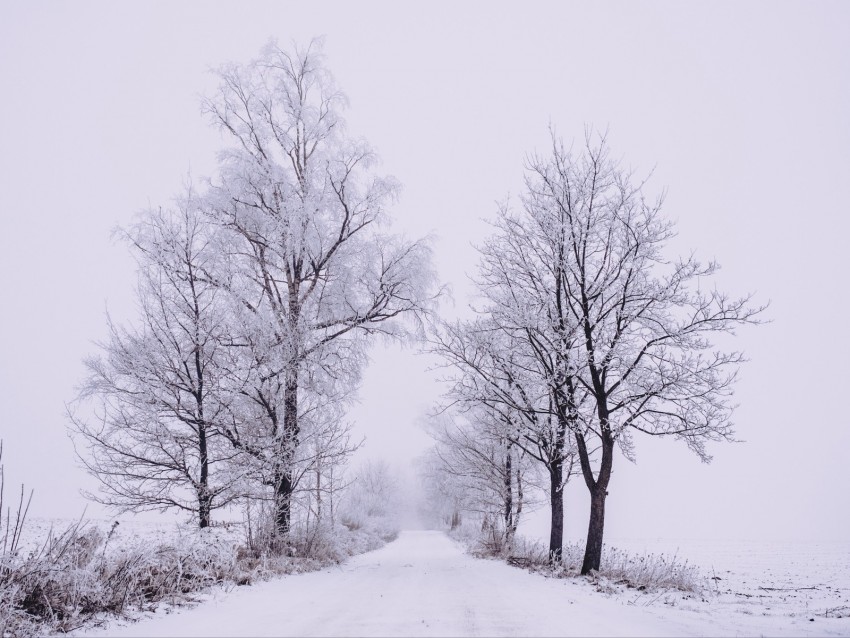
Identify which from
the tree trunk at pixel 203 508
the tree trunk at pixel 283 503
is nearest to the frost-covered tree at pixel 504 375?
the tree trunk at pixel 283 503

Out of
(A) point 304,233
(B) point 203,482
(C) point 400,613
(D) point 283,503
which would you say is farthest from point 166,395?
(C) point 400,613

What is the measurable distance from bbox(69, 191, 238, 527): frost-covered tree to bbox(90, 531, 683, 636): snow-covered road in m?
3.26

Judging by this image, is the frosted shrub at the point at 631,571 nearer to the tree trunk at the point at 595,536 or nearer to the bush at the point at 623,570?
the bush at the point at 623,570

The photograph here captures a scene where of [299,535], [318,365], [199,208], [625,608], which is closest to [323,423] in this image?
[318,365]

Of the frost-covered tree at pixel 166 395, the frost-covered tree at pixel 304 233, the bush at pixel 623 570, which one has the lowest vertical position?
A: the bush at pixel 623 570

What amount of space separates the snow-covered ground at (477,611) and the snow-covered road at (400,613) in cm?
1

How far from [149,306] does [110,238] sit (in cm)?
234

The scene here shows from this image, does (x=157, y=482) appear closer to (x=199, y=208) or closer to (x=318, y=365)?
(x=318, y=365)

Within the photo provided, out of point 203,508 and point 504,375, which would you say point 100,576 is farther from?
point 504,375

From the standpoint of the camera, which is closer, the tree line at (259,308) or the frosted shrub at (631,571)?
the frosted shrub at (631,571)

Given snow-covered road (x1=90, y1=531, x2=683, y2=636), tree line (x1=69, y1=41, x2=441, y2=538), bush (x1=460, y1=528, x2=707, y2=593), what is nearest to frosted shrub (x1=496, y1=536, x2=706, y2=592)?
bush (x1=460, y1=528, x2=707, y2=593)

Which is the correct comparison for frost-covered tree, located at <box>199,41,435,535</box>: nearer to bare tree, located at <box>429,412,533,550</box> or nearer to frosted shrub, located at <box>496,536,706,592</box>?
frosted shrub, located at <box>496,536,706,592</box>

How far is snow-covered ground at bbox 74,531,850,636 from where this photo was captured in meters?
3.96

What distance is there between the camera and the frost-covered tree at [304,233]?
10.4 metres
